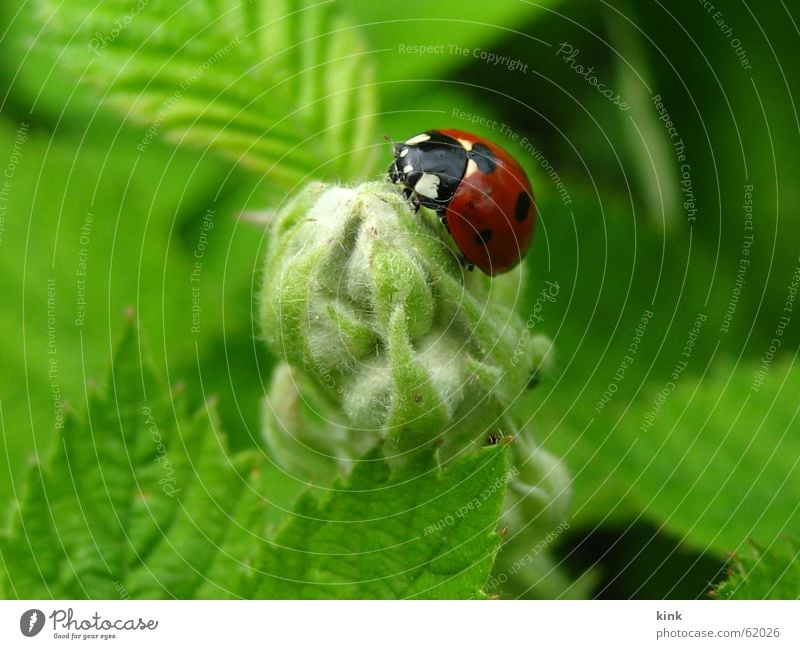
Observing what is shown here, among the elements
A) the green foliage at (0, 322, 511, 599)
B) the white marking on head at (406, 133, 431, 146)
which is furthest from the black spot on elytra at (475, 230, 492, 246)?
the green foliage at (0, 322, 511, 599)

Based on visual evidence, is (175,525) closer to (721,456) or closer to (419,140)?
(419,140)

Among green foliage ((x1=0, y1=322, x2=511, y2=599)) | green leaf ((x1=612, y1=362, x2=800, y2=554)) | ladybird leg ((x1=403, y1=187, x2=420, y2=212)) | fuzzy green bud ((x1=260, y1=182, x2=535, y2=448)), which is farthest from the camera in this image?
green leaf ((x1=612, y1=362, x2=800, y2=554))

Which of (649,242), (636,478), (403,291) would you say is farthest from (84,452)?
(649,242)

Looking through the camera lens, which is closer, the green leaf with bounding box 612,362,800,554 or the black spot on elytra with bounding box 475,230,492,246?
the black spot on elytra with bounding box 475,230,492,246

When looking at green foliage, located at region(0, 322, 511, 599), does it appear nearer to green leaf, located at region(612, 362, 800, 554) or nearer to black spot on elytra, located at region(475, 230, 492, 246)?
black spot on elytra, located at region(475, 230, 492, 246)

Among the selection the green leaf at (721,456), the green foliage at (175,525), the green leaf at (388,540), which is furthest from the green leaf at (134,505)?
the green leaf at (721,456)

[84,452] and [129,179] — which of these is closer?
[84,452]

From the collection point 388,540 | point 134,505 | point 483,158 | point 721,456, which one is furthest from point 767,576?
point 134,505

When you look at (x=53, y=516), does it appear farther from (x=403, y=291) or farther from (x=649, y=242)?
(x=649, y=242)

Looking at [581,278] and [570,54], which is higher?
[570,54]
